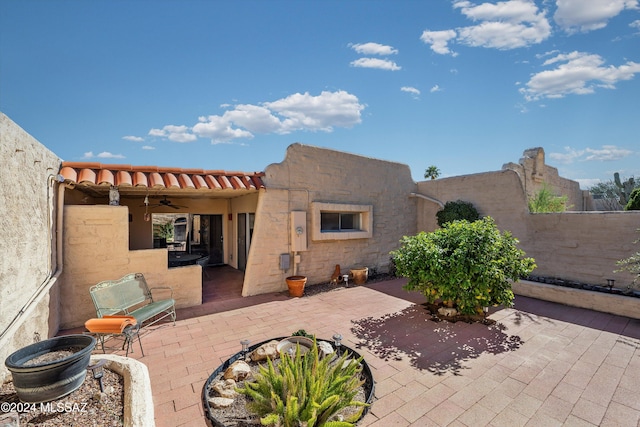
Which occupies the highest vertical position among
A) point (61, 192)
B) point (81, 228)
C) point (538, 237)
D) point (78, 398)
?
point (61, 192)

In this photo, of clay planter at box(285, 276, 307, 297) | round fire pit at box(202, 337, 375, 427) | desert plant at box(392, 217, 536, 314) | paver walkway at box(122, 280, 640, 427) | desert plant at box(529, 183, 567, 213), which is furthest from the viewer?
desert plant at box(529, 183, 567, 213)

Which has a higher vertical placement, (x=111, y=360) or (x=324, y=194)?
(x=324, y=194)

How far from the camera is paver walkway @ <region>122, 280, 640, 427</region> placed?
2949 mm

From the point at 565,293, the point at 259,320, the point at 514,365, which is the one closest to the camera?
the point at 514,365

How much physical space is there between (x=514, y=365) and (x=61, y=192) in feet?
27.6

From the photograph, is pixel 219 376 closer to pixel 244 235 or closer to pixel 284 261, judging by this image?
pixel 284 261

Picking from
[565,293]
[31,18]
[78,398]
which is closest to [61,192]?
[31,18]

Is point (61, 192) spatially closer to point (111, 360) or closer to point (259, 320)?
point (111, 360)

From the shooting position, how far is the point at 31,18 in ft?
13.7

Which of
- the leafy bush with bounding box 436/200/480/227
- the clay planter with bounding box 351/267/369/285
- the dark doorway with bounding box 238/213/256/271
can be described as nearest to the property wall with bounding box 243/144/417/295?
the clay planter with bounding box 351/267/369/285

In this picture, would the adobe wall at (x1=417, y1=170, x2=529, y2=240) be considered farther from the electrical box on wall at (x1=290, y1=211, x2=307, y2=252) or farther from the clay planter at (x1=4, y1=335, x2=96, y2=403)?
the clay planter at (x1=4, y1=335, x2=96, y2=403)

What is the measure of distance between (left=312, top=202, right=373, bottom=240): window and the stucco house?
0.05 m

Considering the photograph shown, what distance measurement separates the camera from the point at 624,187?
13.6 meters

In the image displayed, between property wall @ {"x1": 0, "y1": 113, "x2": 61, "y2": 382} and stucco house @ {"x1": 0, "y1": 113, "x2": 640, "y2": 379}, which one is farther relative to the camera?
stucco house @ {"x1": 0, "y1": 113, "x2": 640, "y2": 379}
